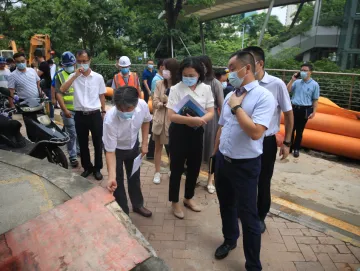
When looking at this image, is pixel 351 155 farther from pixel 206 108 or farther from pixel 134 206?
pixel 134 206

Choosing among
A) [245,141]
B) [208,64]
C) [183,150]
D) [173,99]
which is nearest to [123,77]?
[208,64]

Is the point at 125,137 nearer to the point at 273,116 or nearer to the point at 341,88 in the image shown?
the point at 273,116

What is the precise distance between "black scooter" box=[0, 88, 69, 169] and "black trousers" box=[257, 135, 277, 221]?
2769 millimetres

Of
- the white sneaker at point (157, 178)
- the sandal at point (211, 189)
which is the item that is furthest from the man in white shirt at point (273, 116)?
the white sneaker at point (157, 178)

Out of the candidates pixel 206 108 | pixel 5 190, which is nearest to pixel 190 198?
pixel 206 108

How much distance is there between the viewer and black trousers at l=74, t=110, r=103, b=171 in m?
4.09

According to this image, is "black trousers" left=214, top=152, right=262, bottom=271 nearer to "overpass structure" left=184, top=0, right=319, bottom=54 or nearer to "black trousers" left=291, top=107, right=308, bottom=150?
"black trousers" left=291, top=107, right=308, bottom=150

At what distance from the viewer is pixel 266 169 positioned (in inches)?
110

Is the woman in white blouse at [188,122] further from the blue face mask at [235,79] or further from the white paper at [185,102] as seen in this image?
the blue face mask at [235,79]

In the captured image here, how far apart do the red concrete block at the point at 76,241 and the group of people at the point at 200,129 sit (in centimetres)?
60

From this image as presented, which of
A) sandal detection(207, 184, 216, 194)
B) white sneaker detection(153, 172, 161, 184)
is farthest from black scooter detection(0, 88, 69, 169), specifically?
sandal detection(207, 184, 216, 194)

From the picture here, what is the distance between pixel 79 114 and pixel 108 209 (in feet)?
7.81

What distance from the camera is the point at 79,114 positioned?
4082 mm

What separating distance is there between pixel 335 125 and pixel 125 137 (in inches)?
191
